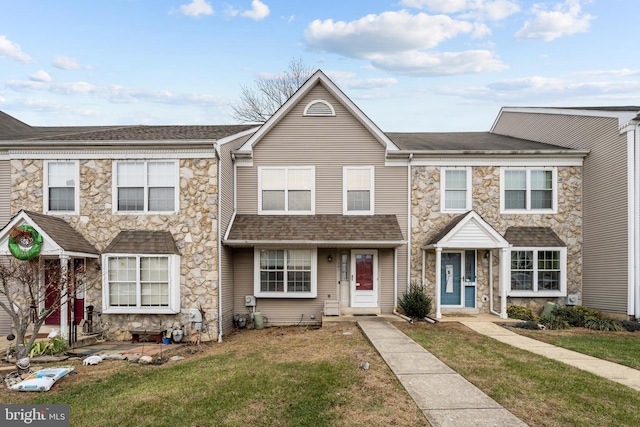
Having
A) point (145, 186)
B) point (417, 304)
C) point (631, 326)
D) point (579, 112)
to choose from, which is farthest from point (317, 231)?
point (579, 112)

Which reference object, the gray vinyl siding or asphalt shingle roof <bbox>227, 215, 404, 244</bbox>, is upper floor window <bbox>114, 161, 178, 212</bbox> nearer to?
asphalt shingle roof <bbox>227, 215, 404, 244</bbox>

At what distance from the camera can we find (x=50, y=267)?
12484 mm

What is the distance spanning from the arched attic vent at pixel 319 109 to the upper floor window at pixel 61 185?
720 centimetres

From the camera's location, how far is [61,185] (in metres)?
12.7

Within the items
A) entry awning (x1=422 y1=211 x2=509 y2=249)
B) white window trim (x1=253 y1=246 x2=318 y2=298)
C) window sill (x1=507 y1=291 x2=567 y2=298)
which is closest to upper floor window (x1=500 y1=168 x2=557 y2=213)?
entry awning (x1=422 y1=211 x2=509 y2=249)

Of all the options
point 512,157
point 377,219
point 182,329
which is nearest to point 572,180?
point 512,157

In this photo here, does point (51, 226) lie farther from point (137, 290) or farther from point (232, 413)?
point (232, 413)

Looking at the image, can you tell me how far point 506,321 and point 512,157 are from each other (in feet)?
17.6

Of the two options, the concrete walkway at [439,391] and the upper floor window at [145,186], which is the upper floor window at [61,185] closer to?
the upper floor window at [145,186]

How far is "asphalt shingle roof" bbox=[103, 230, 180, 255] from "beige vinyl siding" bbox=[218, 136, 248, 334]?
Result: 1.48 meters

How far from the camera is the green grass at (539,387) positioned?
561cm

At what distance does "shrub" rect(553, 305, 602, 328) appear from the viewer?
13.2 meters

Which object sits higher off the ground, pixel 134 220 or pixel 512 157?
pixel 512 157

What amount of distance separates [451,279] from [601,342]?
4.91 m
